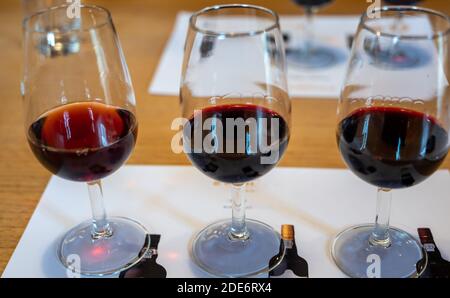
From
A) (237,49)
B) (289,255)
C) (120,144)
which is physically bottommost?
(289,255)

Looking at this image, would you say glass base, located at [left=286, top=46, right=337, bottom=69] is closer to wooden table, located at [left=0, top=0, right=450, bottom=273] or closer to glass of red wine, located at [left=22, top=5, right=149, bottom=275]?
wooden table, located at [left=0, top=0, right=450, bottom=273]

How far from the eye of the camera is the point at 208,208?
0.75m

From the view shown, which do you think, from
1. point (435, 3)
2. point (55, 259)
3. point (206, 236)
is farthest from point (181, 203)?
point (435, 3)

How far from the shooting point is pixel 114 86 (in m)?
0.67

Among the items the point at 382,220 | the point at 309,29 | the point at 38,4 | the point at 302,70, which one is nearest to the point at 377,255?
the point at 382,220

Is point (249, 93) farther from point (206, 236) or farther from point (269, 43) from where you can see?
point (206, 236)

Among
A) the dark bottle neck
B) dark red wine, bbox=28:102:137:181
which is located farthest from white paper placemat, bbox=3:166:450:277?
dark red wine, bbox=28:102:137:181

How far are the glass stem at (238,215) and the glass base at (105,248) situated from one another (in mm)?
107

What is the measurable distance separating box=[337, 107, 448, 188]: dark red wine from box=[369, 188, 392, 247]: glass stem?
4 cm

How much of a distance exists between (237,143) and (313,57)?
0.57 meters

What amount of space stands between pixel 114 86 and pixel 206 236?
211 millimetres

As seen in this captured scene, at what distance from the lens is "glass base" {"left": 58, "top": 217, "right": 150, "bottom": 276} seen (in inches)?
26.1

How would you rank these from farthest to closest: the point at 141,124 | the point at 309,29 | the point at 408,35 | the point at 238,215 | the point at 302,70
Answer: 1. the point at 309,29
2. the point at 302,70
3. the point at 141,124
4. the point at 238,215
5. the point at 408,35

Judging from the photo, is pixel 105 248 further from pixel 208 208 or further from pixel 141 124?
pixel 141 124
